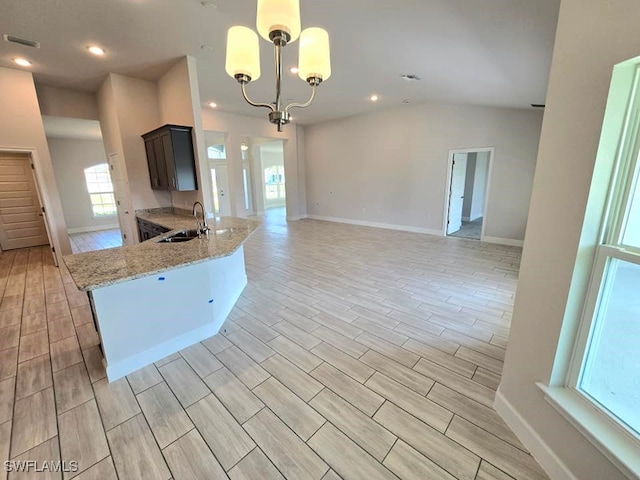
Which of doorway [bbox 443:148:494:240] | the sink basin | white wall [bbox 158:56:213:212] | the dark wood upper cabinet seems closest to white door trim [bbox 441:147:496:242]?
doorway [bbox 443:148:494:240]

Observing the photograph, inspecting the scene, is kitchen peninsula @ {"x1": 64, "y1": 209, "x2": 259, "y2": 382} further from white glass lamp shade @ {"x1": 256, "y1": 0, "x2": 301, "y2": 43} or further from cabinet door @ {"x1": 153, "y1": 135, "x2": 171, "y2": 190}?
cabinet door @ {"x1": 153, "y1": 135, "x2": 171, "y2": 190}

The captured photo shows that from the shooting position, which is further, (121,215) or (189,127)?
(121,215)

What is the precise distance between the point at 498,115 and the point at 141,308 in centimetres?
672

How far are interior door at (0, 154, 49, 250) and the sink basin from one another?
497 centimetres

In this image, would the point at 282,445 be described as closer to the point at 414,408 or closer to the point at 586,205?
the point at 414,408

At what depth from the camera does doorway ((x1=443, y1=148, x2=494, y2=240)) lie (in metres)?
5.97

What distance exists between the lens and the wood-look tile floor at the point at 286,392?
1380 millimetres

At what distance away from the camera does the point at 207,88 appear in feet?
16.4

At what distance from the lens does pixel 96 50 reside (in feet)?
11.0

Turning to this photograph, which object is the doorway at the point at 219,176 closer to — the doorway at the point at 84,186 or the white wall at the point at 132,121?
the doorway at the point at 84,186

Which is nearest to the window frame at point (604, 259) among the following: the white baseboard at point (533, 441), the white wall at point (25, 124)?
the white baseboard at point (533, 441)

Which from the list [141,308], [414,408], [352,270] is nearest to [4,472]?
[141,308]

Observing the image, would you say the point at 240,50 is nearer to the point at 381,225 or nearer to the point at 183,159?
the point at 183,159

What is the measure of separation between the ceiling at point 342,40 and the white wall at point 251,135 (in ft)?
Answer: 7.11
